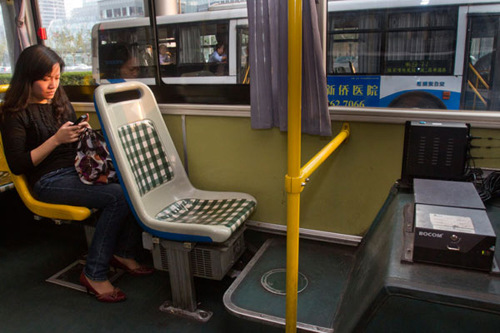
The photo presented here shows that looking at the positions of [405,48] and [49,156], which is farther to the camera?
[405,48]

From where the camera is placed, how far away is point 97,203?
2.23 metres

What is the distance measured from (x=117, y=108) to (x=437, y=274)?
1859 millimetres

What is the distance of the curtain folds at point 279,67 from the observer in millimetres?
2041

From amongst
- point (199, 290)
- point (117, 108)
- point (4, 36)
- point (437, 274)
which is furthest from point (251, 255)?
point (4, 36)

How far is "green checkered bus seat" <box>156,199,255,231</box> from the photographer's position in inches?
85.5

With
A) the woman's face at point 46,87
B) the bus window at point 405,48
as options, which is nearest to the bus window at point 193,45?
the woman's face at point 46,87

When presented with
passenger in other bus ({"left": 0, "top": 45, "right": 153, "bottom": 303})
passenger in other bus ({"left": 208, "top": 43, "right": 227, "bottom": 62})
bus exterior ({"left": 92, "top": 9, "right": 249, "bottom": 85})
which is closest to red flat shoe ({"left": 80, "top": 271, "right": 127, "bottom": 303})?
passenger in other bus ({"left": 0, "top": 45, "right": 153, "bottom": 303})

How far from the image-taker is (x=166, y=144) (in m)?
2.60

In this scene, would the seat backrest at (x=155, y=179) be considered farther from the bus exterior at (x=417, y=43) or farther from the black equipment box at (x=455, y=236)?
the bus exterior at (x=417, y=43)

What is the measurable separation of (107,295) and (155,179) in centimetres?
72

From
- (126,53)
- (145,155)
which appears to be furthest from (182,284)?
(126,53)

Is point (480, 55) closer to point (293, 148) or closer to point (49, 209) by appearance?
point (293, 148)

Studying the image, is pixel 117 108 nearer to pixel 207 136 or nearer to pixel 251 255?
pixel 207 136

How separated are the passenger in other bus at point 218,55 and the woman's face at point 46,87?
100 cm
